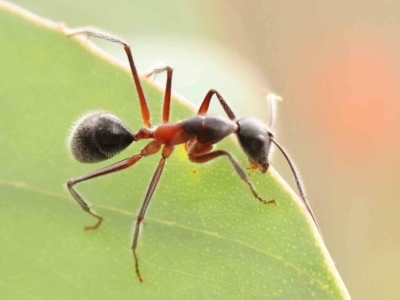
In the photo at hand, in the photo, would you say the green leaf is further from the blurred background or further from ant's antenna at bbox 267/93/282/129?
the blurred background

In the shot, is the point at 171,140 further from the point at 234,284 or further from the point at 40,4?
the point at 40,4

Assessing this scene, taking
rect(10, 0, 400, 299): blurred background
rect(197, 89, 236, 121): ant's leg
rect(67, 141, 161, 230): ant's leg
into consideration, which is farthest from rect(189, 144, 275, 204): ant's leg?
rect(10, 0, 400, 299): blurred background

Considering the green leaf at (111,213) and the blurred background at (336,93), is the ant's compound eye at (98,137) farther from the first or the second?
the blurred background at (336,93)

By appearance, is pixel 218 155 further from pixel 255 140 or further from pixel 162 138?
pixel 162 138

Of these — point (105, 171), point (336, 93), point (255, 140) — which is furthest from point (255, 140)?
point (336, 93)

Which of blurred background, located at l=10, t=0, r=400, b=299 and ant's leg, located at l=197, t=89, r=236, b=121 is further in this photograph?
blurred background, located at l=10, t=0, r=400, b=299

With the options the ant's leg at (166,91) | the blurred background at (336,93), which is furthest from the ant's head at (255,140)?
the blurred background at (336,93)

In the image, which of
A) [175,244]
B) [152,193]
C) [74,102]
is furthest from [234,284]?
[74,102]
